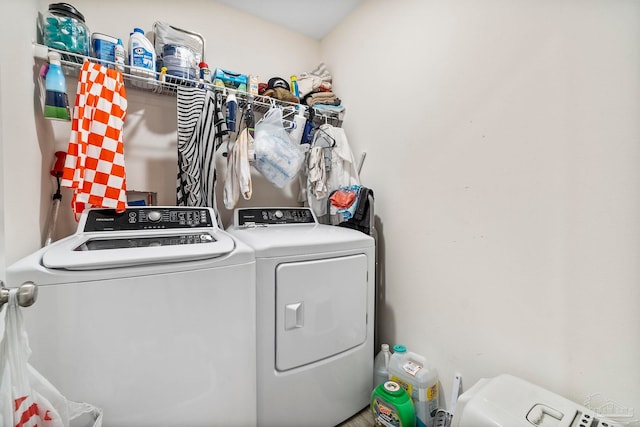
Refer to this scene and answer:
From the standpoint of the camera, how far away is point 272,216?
1.84 meters

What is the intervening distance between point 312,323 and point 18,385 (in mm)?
994

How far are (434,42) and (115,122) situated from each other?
1.81 meters

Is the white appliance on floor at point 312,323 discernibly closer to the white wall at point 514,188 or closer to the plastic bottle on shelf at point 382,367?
the plastic bottle on shelf at point 382,367

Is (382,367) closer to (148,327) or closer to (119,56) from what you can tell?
(148,327)

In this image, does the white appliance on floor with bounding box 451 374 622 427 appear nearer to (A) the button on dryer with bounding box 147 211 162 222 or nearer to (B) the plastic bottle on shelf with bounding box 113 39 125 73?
(A) the button on dryer with bounding box 147 211 162 222

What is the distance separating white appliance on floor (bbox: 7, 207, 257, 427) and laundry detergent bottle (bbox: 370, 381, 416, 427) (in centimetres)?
69

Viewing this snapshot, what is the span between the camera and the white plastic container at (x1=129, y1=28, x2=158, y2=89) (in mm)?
1525

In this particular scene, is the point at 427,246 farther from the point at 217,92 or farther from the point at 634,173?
the point at 217,92

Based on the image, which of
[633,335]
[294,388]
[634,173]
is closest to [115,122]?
[294,388]

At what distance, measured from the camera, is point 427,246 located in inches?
62.0

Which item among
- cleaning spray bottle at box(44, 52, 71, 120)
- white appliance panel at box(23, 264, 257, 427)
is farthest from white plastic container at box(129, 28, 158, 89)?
white appliance panel at box(23, 264, 257, 427)

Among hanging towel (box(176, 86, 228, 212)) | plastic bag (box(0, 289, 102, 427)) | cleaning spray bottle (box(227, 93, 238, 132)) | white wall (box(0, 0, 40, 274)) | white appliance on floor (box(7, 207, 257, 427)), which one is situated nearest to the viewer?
plastic bag (box(0, 289, 102, 427))

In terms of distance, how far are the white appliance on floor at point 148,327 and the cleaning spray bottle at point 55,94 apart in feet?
1.90

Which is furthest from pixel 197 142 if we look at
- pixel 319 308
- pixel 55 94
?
pixel 319 308
